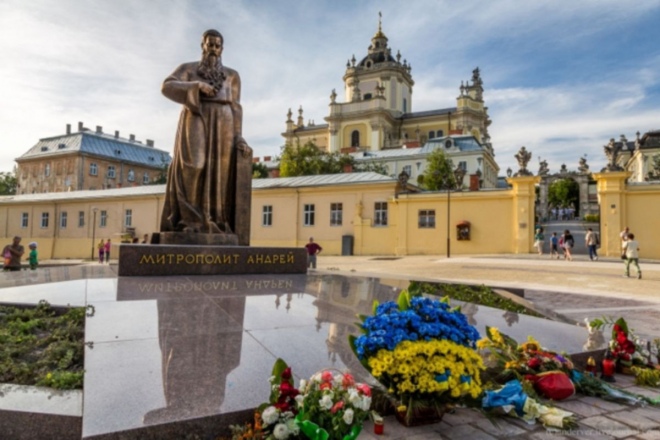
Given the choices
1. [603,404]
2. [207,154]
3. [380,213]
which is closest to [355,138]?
[380,213]

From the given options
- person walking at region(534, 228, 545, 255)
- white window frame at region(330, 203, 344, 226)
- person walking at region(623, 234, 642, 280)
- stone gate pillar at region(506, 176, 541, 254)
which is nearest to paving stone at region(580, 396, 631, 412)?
person walking at region(623, 234, 642, 280)

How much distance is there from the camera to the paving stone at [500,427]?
2426mm

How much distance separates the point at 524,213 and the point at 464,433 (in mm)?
23578

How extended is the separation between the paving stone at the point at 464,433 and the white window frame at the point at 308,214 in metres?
27.0

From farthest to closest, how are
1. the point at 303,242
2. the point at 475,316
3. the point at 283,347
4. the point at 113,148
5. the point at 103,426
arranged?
1. the point at 113,148
2. the point at 303,242
3. the point at 475,316
4. the point at 283,347
5. the point at 103,426

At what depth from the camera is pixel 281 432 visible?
2.00 metres

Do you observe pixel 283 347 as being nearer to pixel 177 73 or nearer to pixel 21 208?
pixel 177 73

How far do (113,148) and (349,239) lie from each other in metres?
53.2

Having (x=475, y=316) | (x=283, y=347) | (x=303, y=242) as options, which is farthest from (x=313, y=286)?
(x=303, y=242)

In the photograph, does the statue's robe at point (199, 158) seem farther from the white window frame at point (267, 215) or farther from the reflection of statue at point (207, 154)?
the white window frame at point (267, 215)

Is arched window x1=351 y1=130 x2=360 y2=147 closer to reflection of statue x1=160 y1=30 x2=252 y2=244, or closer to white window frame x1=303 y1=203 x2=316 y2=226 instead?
white window frame x1=303 y1=203 x2=316 y2=226

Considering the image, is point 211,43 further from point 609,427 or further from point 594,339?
point 609,427

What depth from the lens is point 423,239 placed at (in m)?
26.4

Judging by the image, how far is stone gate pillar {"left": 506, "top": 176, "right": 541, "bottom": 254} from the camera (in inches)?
936
